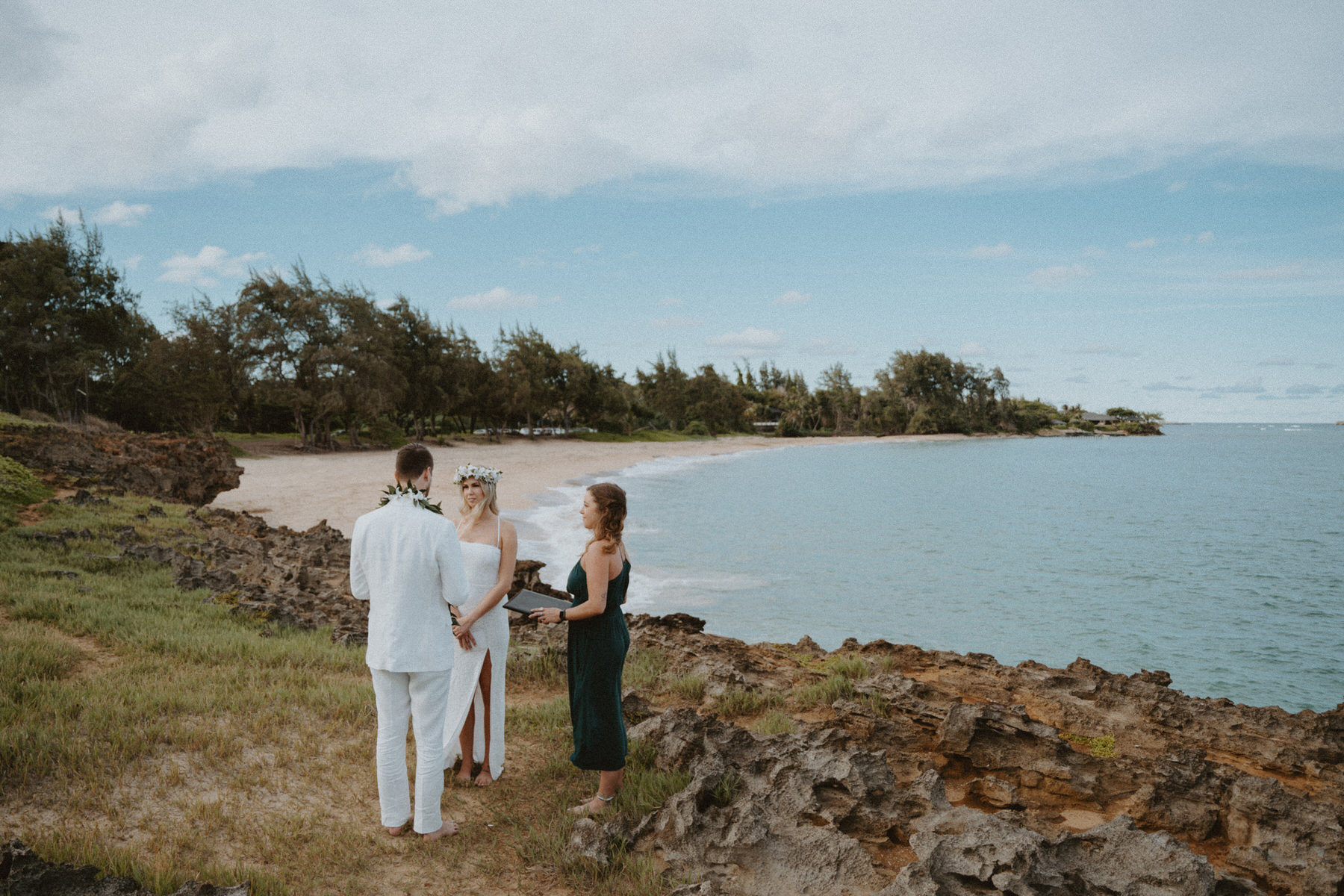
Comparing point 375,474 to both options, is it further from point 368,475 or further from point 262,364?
point 262,364

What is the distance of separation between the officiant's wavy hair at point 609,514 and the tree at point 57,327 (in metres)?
41.1

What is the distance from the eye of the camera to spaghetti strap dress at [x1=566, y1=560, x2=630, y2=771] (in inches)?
181

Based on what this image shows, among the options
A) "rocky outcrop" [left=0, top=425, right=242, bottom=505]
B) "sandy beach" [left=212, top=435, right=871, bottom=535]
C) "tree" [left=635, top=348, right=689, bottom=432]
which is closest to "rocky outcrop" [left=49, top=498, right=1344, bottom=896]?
"sandy beach" [left=212, top=435, right=871, bottom=535]

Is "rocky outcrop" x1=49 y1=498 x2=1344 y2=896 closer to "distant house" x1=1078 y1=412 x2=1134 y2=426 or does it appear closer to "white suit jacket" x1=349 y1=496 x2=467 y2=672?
→ "white suit jacket" x1=349 y1=496 x2=467 y2=672

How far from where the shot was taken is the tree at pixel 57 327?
34750 millimetres

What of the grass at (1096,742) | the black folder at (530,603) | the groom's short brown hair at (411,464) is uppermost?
the groom's short brown hair at (411,464)

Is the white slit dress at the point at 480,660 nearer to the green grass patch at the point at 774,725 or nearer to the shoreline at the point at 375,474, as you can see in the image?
the green grass patch at the point at 774,725

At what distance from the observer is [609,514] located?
14.5ft

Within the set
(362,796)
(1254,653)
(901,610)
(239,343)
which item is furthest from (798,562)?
(239,343)

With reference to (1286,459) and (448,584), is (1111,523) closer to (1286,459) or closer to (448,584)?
(448,584)

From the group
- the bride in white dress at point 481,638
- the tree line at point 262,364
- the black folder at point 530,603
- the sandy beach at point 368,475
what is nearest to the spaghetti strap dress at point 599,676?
the black folder at point 530,603

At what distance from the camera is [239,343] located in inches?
1736

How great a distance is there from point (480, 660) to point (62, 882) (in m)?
2.22

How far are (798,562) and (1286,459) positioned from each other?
7939cm
